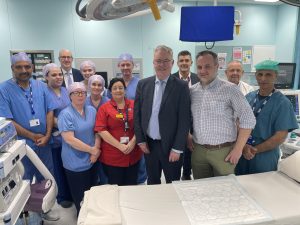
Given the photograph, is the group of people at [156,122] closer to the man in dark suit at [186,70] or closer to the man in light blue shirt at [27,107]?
the man in light blue shirt at [27,107]

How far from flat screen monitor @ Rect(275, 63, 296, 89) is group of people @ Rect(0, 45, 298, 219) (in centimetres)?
161

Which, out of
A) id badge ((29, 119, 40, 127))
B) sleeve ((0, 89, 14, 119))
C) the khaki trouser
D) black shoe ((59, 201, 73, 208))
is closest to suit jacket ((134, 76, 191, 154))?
the khaki trouser

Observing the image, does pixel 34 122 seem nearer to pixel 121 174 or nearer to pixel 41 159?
pixel 41 159

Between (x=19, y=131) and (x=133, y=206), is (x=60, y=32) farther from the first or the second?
(x=133, y=206)

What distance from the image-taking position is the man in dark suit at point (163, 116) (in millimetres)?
1916

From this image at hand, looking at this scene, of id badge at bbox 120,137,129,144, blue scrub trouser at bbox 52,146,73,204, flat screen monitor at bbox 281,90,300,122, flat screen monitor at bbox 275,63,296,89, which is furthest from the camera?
flat screen monitor at bbox 275,63,296,89

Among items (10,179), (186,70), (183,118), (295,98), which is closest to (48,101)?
(10,179)

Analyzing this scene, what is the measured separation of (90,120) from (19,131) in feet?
2.03

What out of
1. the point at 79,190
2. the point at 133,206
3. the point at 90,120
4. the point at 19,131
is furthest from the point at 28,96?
the point at 133,206

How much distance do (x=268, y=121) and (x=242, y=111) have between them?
31 centimetres

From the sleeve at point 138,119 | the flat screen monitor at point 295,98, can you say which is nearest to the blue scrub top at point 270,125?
the sleeve at point 138,119

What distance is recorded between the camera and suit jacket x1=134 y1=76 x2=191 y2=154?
1.91 meters

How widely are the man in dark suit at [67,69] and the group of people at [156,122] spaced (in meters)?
0.44

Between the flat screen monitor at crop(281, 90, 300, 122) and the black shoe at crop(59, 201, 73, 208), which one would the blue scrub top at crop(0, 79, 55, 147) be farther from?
the flat screen monitor at crop(281, 90, 300, 122)
